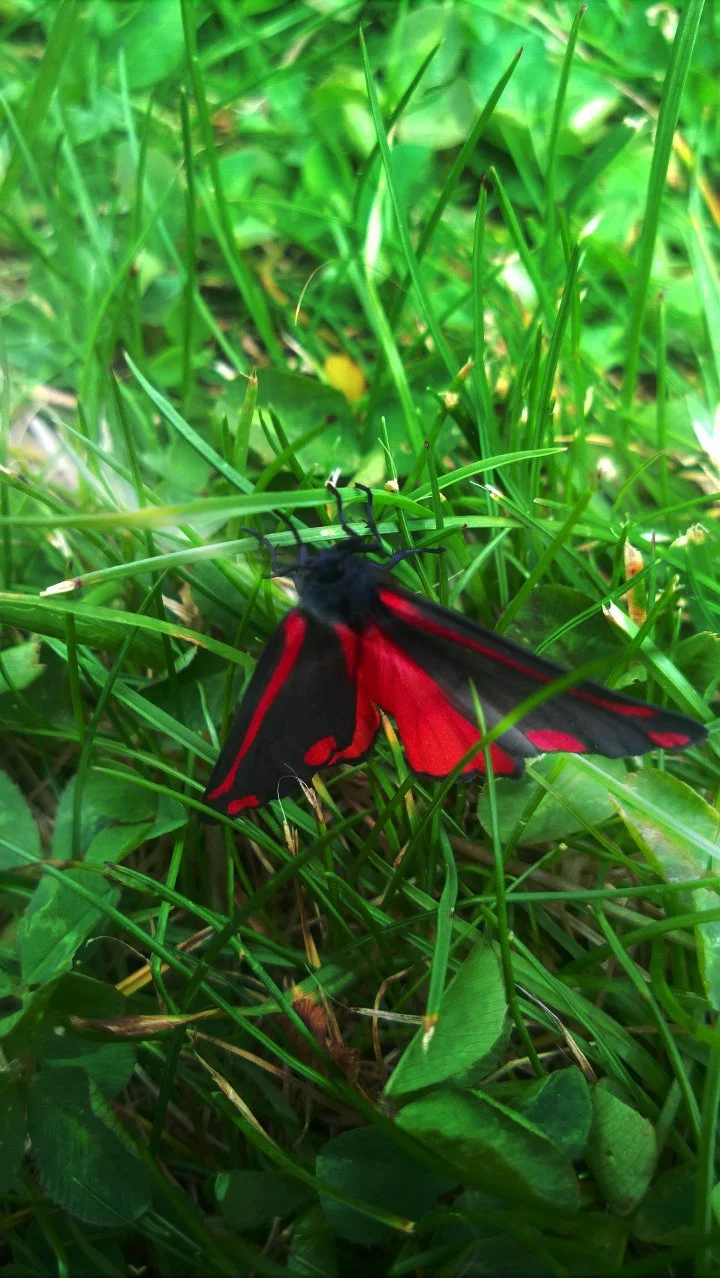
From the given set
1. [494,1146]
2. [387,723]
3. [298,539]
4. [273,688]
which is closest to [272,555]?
[298,539]

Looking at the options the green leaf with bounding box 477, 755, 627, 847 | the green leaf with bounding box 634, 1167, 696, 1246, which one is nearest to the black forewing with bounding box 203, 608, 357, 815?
the green leaf with bounding box 477, 755, 627, 847

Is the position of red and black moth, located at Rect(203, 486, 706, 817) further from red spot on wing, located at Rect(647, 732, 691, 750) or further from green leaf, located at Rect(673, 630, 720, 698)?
green leaf, located at Rect(673, 630, 720, 698)

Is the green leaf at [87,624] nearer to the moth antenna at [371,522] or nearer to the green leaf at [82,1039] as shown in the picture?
the moth antenna at [371,522]

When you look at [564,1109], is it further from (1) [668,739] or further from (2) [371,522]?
(2) [371,522]

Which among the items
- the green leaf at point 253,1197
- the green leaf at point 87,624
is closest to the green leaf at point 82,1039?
the green leaf at point 253,1197

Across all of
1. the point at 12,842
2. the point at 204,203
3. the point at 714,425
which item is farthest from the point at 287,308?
the point at 12,842
